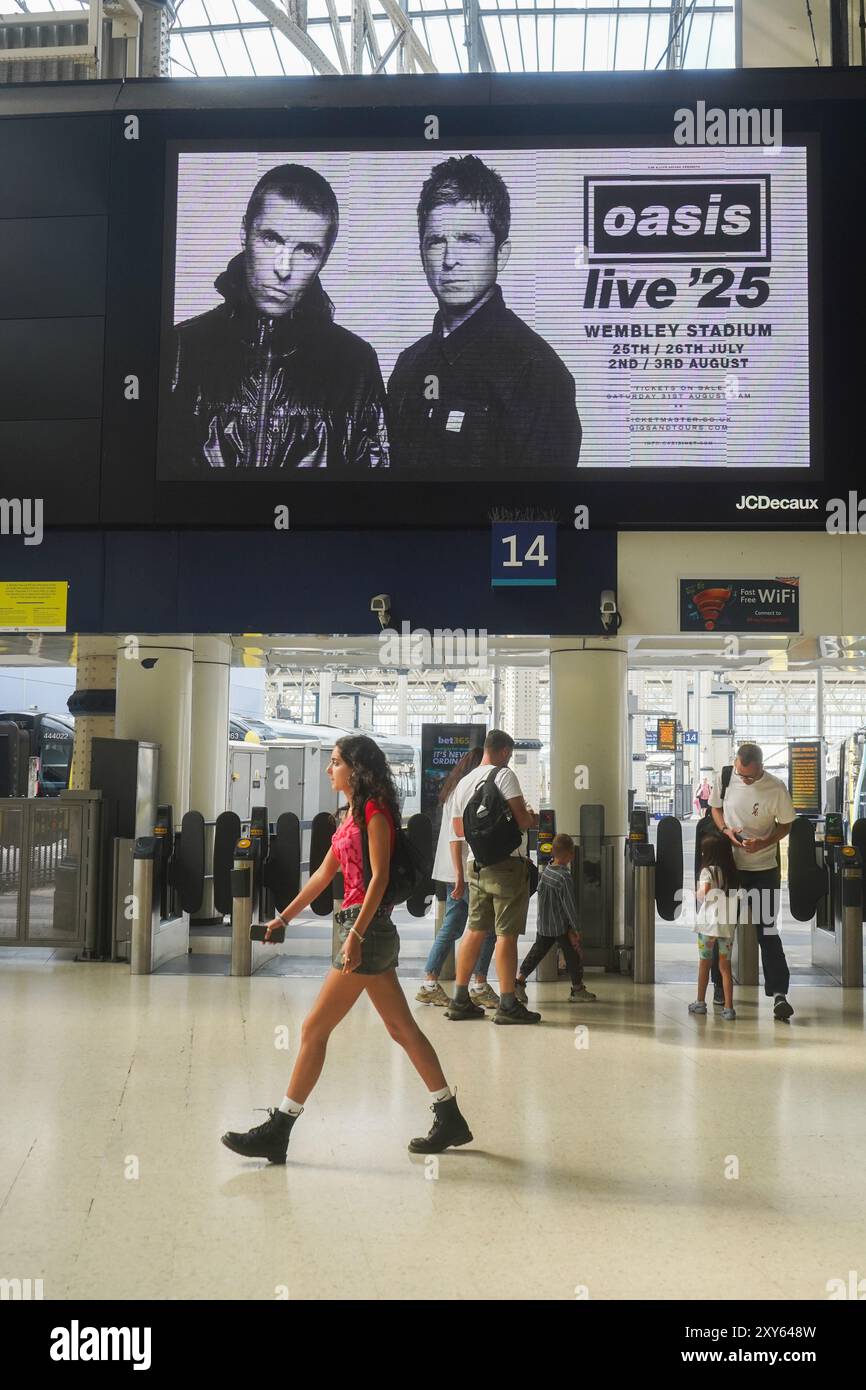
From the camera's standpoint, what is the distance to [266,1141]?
14.2ft

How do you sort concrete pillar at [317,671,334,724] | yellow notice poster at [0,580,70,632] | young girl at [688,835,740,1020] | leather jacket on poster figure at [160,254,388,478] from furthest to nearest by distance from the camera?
concrete pillar at [317,671,334,724], yellow notice poster at [0,580,70,632], leather jacket on poster figure at [160,254,388,478], young girl at [688,835,740,1020]

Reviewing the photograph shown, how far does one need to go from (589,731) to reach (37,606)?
13.8ft

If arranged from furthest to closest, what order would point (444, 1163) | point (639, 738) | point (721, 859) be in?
point (639, 738) < point (721, 859) < point (444, 1163)

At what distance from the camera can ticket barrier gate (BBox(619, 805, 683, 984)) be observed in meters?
8.56

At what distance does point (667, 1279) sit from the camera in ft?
10.9

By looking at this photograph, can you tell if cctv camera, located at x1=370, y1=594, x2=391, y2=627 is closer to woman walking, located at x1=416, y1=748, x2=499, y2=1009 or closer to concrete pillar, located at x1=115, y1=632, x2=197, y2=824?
Answer: woman walking, located at x1=416, y1=748, x2=499, y2=1009

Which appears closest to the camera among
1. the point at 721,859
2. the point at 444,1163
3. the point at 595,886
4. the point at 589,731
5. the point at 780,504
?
the point at 444,1163

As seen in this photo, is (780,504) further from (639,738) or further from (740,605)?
(639,738)

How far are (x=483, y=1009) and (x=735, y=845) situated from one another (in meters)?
1.88

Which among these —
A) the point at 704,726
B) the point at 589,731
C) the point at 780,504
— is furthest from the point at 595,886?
the point at 704,726

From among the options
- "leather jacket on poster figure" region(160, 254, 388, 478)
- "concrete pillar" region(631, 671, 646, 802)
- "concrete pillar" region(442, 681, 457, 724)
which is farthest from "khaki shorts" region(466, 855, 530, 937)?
"concrete pillar" region(631, 671, 646, 802)

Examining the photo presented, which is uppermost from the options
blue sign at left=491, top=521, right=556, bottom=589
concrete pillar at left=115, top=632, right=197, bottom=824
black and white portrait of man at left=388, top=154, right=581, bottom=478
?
black and white portrait of man at left=388, top=154, right=581, bottom=478

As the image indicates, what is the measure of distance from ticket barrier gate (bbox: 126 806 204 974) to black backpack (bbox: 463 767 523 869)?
119 inches

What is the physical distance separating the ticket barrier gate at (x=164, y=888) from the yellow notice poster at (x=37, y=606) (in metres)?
1.70
